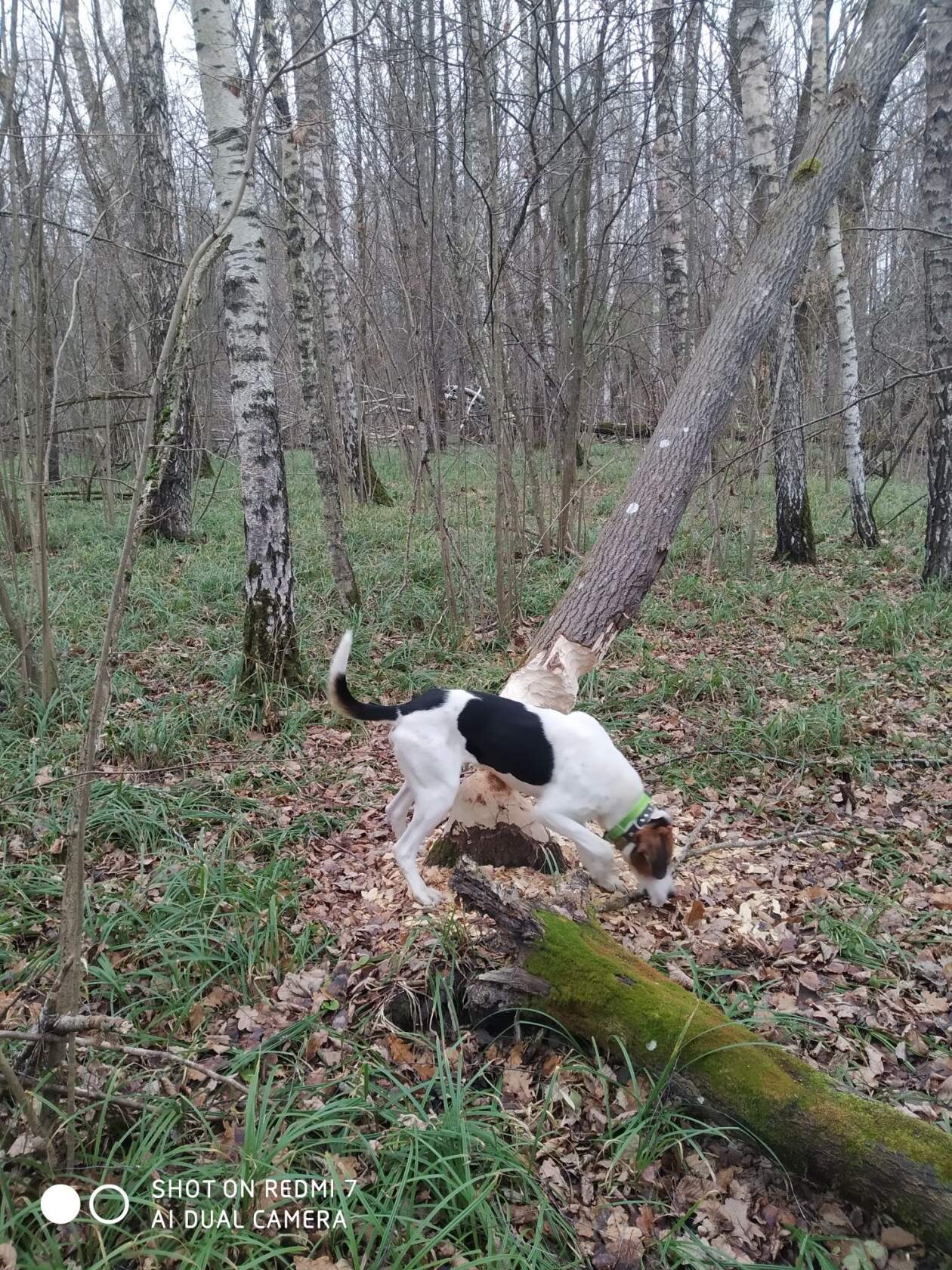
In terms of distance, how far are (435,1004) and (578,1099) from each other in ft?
2.19

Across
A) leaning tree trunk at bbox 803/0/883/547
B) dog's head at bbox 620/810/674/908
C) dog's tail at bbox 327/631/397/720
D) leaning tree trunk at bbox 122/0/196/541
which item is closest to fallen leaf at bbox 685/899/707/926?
dog's head at bbox 620/810/674/908

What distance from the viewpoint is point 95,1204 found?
233 cm

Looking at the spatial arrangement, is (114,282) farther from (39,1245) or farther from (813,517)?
(39,1245)

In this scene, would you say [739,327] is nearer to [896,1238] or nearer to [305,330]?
[305,330]

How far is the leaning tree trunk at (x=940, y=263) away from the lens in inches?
315

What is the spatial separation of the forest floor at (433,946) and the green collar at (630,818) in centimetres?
40

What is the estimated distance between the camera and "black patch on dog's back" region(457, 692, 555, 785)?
3537 mm

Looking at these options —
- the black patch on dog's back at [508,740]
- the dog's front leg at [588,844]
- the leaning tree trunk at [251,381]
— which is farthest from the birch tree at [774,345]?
the dog's front leg at [588,844]

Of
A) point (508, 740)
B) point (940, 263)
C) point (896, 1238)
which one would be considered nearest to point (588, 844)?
point (508, 740)

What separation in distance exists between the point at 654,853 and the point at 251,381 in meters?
4.55

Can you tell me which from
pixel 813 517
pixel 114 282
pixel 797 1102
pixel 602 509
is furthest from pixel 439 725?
pixel 114 282

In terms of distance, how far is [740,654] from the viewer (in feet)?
23.7

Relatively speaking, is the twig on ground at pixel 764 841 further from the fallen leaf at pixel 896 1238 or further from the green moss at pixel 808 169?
the green moss at pixel 808 169

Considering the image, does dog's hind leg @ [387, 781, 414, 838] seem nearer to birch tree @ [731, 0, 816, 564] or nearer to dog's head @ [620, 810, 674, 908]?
dog's head @ [620, 810, 674, 908]
